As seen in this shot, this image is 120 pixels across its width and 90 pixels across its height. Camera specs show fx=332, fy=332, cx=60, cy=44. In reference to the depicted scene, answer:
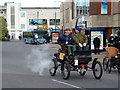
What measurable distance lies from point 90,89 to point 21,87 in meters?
2.09

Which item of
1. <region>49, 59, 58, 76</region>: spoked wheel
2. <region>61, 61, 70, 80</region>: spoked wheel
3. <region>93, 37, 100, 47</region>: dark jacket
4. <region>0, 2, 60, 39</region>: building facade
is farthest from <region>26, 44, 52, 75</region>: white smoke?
<region>0, 2, 60, 39</region>: building facade

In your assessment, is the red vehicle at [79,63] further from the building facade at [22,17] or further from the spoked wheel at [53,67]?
the building facade at [22,17]

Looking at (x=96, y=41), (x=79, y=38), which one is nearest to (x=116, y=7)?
(x=96, y=41)

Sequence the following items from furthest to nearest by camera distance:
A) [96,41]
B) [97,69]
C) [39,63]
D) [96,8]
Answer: [96,8] < [96,41] < [39,63] < [97,69]

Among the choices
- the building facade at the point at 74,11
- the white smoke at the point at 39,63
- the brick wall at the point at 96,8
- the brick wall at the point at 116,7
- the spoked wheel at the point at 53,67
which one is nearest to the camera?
the spoked wheel at the point at 53,67

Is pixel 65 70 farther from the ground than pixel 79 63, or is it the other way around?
pixel 79 63

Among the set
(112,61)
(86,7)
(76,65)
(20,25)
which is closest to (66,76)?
(76,65)

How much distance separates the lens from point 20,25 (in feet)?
436

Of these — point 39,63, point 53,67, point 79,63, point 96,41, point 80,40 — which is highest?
point 80,40

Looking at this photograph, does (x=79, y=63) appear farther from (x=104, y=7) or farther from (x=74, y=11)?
(x=74, y=11)

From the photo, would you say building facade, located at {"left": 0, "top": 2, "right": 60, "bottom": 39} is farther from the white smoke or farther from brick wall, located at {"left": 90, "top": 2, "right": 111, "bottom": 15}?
the white smoke

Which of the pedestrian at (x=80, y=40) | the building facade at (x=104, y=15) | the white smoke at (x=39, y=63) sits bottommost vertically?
the white smoke at (x=39, y=63)

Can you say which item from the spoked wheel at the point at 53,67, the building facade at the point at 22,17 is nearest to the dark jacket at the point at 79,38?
the spoked wheel at the point at 53,67

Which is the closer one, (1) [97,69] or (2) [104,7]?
(1) [97,69]
